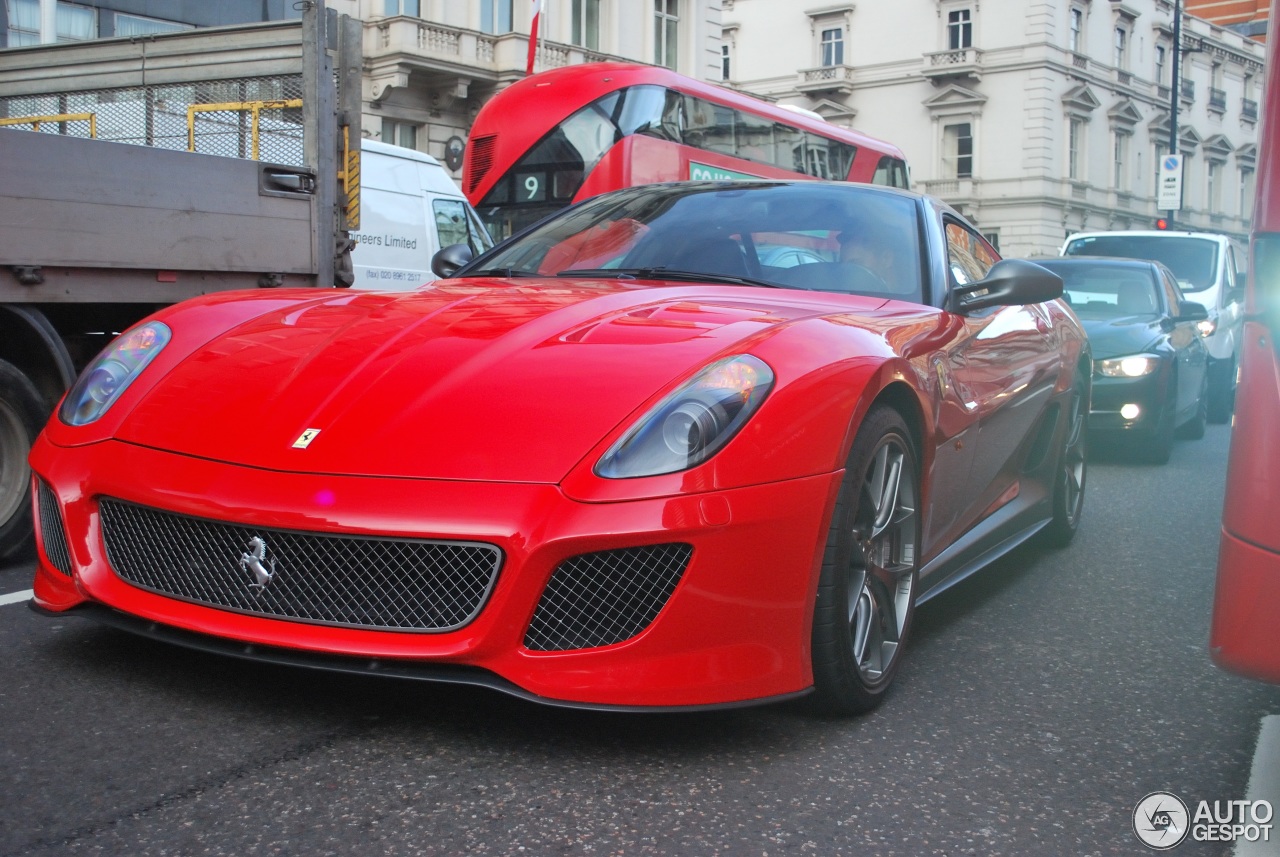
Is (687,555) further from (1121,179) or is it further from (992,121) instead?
(1121,179)

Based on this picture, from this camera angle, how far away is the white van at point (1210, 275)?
12.4 m

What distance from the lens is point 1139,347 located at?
28.9ft

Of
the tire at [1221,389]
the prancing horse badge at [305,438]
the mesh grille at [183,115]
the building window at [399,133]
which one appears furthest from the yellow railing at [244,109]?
the building window at [399,133]

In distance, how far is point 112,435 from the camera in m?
3.05

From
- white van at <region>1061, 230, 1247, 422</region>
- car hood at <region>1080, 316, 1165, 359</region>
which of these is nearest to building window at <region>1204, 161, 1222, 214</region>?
white van at <region>1061, 230, 1247, 422</region>

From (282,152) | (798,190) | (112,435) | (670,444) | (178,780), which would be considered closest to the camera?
(178,780)

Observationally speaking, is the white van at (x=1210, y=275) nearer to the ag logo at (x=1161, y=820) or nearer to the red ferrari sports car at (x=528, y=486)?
the red ferrari sports car at (x=528, y=486)

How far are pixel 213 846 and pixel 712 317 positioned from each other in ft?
5.29

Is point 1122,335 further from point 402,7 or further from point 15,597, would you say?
point 402,7

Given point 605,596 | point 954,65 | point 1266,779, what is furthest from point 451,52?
point 954,65

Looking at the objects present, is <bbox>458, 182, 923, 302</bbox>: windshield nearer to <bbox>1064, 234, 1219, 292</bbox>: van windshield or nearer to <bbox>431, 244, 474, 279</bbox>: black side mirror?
<bbox>431, 244, 474, 279</bbox>: black side mirror

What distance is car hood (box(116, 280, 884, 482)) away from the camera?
8.97 feet

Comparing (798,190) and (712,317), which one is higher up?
(798,190)

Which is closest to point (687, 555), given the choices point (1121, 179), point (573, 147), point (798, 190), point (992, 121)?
point (798, 190)
